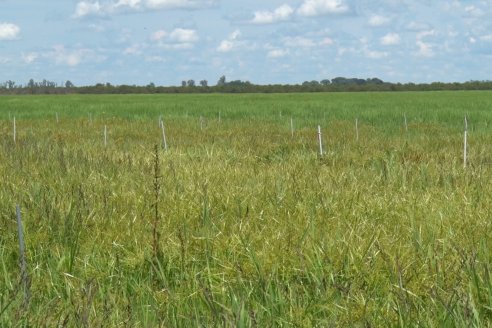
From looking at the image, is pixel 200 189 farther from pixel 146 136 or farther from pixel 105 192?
pixel 146 136

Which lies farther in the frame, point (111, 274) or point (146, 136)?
point (146, 136)

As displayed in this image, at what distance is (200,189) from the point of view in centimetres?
645

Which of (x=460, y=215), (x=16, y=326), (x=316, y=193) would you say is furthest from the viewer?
(x=316, y=193)

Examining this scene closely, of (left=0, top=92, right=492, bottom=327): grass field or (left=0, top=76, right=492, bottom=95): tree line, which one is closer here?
(left=0, top=92, right=492, bottom=327): grass field

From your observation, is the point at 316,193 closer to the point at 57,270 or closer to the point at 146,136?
the point at 57,270

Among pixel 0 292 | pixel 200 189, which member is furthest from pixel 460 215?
pixel 0 292

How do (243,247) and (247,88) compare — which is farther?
(247,88)

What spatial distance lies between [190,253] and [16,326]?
1.90 m

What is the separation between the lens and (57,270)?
15.1ft

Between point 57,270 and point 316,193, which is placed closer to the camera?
point 57,270

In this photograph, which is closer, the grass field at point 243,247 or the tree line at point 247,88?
the grass field at point 243,247

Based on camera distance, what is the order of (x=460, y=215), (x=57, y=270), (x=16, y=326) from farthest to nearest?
(x=460, y=215)
(x=57, y=270)
(x=16, y=326)

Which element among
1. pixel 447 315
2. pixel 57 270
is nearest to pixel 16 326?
pixel 57 270

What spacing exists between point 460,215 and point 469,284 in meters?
1.72
